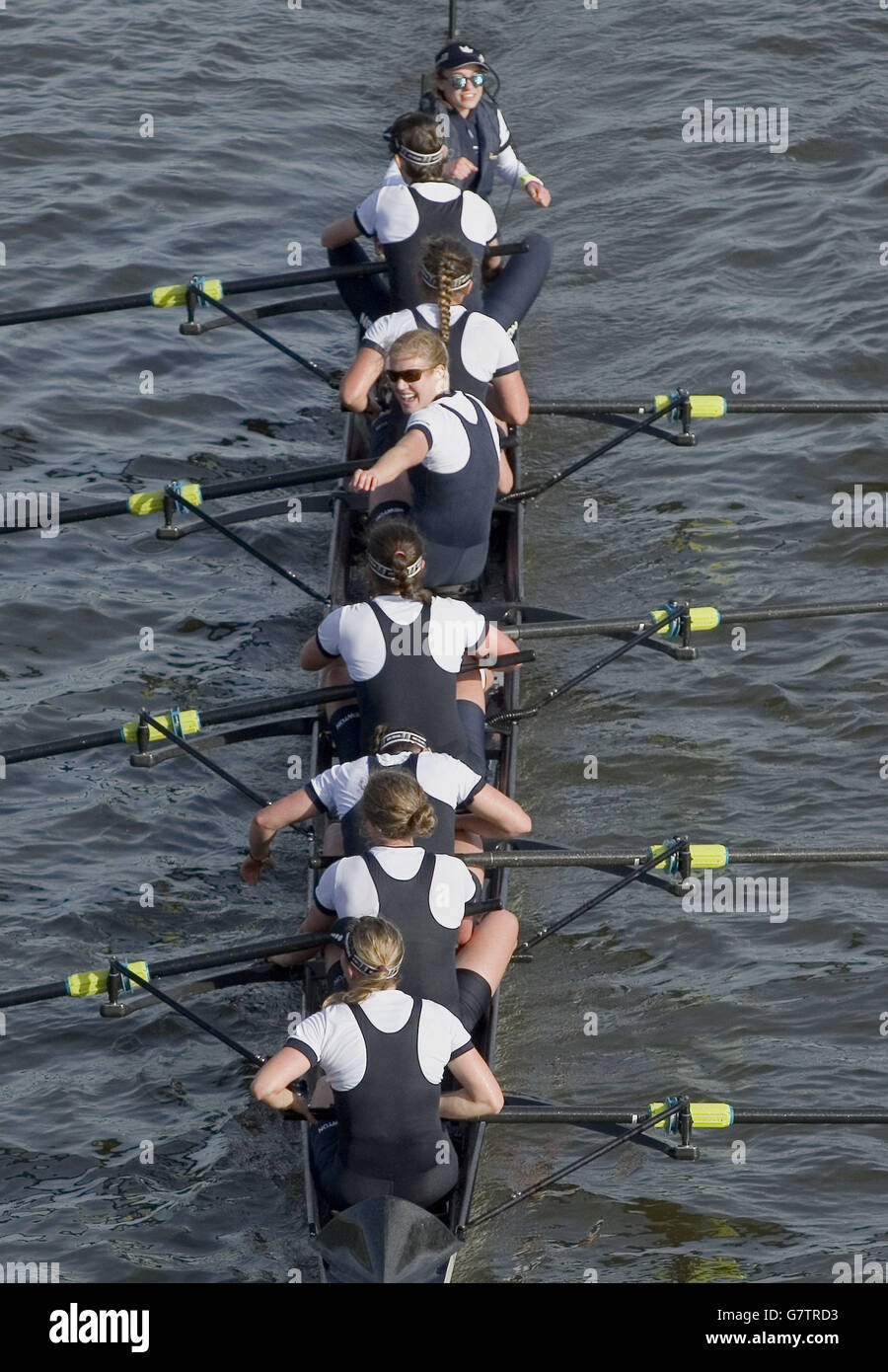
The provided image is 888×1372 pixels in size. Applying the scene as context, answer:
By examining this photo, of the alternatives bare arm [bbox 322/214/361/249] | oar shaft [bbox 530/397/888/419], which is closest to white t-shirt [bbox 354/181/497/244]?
bare arm [bbox 322/214/361/249]

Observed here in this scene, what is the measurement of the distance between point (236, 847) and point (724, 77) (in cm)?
1050

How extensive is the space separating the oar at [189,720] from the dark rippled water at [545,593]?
1.22 m

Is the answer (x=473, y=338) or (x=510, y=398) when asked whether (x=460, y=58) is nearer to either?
(x=510, y=398)

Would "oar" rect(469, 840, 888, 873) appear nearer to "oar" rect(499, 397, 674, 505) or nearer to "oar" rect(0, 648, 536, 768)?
"oar" rect(0, 648, 536, 768)

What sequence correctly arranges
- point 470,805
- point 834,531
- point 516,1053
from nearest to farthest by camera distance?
point 470,805
point 516,1053
point 834,531

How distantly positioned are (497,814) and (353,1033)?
58.0 inches

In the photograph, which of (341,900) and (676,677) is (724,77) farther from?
(341,900)

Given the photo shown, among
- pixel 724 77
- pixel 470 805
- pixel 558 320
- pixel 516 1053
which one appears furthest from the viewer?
pixel 724 77

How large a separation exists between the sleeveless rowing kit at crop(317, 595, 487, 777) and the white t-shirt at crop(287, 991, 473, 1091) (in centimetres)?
151

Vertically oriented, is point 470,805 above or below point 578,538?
below

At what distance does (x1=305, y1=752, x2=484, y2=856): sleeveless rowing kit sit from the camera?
22.3ft

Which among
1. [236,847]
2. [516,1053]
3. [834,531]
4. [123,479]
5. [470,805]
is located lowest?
[516,1053]
